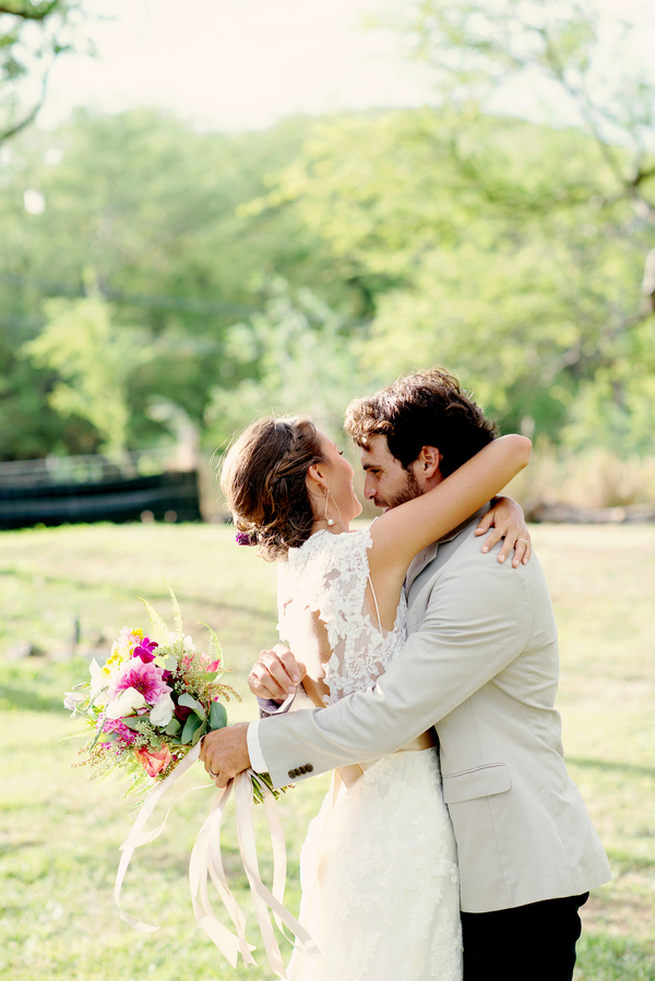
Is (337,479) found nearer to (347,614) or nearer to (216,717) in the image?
(347,614)

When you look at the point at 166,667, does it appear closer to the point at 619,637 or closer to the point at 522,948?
the point at 522,948

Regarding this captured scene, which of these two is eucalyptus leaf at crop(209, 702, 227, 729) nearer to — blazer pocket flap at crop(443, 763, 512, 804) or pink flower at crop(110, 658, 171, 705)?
pink flower at crop(110, 658, 171, 705)

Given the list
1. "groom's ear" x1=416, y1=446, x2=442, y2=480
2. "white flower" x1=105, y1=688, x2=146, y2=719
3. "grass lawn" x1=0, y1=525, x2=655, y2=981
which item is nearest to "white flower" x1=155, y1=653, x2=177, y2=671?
"white flower" x1=105, y1=688, x2=146, y2=719

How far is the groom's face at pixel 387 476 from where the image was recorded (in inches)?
→ 98.2

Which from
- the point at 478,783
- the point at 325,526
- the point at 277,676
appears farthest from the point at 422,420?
the point at 478,783

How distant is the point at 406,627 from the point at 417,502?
33 cm

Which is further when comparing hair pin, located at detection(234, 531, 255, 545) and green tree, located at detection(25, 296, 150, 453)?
green tree, located at detection(25, 296, 150, 453)

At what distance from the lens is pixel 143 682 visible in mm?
2461

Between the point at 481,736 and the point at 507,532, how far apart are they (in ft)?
1.60

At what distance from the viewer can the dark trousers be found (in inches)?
90.7

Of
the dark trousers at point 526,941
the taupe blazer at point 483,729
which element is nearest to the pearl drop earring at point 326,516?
the taupe blazer at point 483,729

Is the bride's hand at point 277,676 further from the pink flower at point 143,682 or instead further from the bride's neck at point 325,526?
the bride's neck at point 325,526

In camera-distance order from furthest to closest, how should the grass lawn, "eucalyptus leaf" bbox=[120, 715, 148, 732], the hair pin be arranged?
the grass lawn < the hair pin < "eucalyptus leaf" bbox=[120, 715, 148, 732]

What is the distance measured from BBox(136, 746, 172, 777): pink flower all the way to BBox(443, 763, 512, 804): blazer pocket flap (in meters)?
0.74
